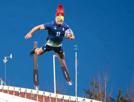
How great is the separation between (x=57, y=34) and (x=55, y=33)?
0.04m

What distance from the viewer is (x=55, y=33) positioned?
7469 mm

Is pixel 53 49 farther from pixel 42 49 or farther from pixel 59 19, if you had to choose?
pixel 59 19

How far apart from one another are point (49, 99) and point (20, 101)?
2648 mm

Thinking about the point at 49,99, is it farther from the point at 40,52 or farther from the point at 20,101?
the point at 20,101

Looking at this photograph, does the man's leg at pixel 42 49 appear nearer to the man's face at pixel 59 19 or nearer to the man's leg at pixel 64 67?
the man's leg at pixel 64 67

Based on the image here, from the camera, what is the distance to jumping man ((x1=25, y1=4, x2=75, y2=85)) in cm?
744

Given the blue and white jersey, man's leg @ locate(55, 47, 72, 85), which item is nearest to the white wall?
the blue and white jersey

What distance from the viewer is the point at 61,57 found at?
776cm

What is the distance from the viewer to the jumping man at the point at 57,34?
293 inches

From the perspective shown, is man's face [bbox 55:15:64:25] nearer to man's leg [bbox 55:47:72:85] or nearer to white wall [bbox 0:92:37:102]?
man's leg [bbox 55:47:72:85]

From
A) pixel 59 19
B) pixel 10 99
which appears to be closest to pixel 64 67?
pixel 59 19

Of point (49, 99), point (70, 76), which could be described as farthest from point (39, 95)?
point (70, 76)

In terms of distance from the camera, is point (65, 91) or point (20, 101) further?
point (65, 91)

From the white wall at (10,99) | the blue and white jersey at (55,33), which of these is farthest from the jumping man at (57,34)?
the white wall at (10,99)
